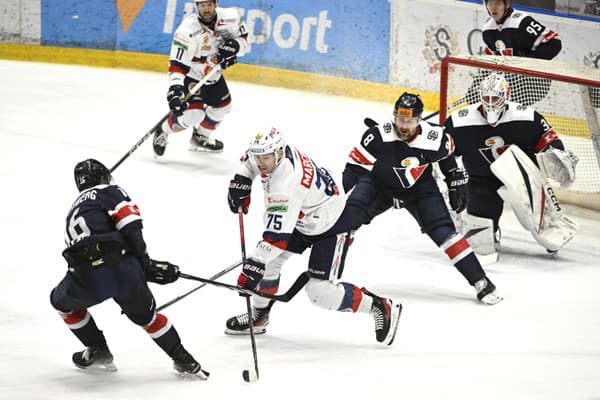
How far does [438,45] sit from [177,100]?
270 cm

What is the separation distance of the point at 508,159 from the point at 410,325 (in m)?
1.49

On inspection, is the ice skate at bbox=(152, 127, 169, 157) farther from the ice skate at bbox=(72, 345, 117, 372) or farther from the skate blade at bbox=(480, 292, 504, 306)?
the ice skate at bbox=(72, 345, 117, 372)

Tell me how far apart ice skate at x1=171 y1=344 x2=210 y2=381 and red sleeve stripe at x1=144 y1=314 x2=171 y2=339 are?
0.10 m

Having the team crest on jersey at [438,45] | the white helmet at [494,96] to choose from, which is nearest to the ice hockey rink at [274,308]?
the white helmet at [494,96]

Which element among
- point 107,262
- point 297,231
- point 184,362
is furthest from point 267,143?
point 184,362

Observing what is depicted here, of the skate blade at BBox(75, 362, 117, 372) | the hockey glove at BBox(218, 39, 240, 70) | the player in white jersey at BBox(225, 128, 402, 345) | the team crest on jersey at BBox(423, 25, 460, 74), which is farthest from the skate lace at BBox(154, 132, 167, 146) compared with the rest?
the skate blade at BBox(75, 362, 117, 372)

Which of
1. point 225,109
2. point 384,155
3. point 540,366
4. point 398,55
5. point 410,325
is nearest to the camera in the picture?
point 540,366

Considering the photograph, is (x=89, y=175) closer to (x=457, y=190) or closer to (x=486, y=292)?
(x=457, y=190)

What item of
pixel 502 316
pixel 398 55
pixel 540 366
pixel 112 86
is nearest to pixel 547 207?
pixel 502 316

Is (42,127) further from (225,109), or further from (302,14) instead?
(302,14)

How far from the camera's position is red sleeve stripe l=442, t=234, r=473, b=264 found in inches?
226

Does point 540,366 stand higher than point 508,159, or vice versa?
point 508,159

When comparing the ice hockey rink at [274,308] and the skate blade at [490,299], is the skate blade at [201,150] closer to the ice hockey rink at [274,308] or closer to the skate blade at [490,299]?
the ice hockey rink at [274,308]

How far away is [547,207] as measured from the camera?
6.56m
